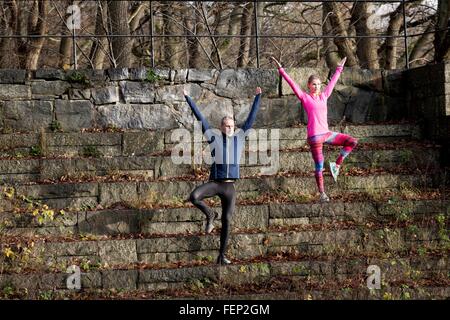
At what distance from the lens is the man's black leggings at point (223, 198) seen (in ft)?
26.8

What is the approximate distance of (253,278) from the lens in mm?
7926

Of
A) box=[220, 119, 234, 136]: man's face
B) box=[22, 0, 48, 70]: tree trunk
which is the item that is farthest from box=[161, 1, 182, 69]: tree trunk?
box=[220, 119, 234, 136]: man's face

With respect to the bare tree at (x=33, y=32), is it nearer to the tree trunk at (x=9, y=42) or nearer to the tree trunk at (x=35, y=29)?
the tree trunk at (x=35, y=29)

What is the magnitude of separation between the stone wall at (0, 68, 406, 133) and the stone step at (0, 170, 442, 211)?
1.66m

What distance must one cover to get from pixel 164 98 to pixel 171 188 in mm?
2132

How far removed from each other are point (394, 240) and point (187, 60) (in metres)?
9.59

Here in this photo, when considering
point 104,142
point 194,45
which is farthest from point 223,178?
point 194,45

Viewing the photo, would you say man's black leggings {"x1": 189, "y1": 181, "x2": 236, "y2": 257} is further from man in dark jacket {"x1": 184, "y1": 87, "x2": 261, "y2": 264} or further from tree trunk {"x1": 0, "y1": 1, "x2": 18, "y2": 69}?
tree trunk {"x1": 0, "y1": 1, "x2": 18, "y2": 69}

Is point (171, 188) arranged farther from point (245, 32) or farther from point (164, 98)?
point (245, 32)

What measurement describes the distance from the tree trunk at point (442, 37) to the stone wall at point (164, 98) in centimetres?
143

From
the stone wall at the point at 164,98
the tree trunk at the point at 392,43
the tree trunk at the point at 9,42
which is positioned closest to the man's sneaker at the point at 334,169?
the stone wall at the point at 164,98

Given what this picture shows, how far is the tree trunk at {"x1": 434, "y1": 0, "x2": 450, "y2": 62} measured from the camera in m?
12.6
